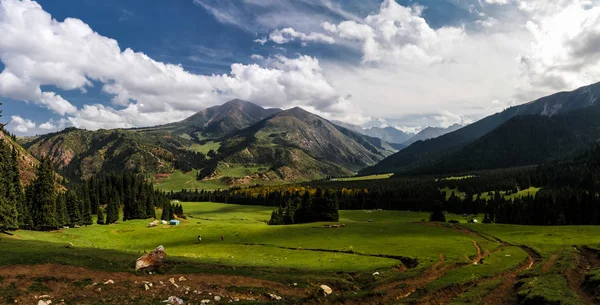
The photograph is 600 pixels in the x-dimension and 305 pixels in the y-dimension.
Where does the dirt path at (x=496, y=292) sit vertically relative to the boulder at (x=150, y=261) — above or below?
below

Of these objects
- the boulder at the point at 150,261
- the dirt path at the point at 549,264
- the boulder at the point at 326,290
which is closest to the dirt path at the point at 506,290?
the dirt path at the point at 549,264

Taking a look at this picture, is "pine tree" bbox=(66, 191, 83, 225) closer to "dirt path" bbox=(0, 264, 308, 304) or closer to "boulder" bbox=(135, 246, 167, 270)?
"dirt path" bbox=(0, 264, 308, 304)

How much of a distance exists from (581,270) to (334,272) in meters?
31.8

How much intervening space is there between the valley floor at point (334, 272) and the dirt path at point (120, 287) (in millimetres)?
95

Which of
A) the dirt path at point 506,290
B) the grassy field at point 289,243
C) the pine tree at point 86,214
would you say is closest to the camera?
the dirt path at point 506,290

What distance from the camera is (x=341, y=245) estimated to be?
71.8 m

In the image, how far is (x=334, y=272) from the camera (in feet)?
153

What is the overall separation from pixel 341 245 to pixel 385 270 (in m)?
23.3

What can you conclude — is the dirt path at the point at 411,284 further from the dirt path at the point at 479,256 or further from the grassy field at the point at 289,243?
the dirt path at the point at 479,256

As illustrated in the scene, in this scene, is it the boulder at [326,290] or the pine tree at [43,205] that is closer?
the boulder at [326,290]

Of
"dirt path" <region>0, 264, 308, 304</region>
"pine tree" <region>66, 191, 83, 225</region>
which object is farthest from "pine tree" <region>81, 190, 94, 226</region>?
"dirt path" <region>0, 264, 308, 304</region>

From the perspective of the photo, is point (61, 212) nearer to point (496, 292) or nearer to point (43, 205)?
point (43, 205)

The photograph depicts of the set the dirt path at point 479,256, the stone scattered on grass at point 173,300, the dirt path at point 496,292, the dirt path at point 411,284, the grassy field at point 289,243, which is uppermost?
the stone scattered on grass at point 173,300

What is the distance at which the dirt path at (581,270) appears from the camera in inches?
1236
